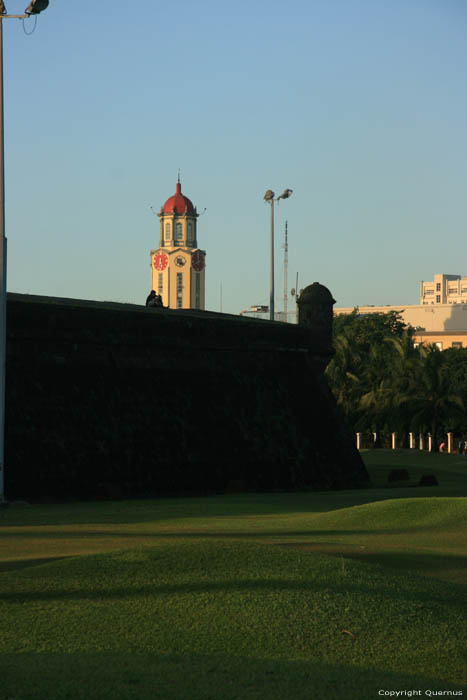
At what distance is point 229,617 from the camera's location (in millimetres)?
7770

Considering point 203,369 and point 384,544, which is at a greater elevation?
point 203,369

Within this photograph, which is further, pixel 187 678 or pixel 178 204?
pixel 178 204

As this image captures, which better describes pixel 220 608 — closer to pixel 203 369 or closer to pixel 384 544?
pixel 384 544

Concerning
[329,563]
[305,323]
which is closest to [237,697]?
[329,563]

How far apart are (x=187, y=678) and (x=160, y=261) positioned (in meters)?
160

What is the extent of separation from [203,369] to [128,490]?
199 inches

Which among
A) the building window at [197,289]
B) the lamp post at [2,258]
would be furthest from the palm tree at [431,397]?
the building window at [197,289]

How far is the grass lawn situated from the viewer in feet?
20.5

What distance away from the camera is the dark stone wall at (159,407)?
832 inches

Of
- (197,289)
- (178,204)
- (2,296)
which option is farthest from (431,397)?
(178,204)

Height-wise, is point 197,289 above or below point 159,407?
above

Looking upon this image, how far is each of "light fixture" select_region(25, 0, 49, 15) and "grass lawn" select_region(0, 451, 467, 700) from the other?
36.3 feet

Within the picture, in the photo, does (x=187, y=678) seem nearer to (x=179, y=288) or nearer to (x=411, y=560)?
(x=411, y=560)

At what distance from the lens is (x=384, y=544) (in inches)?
486
